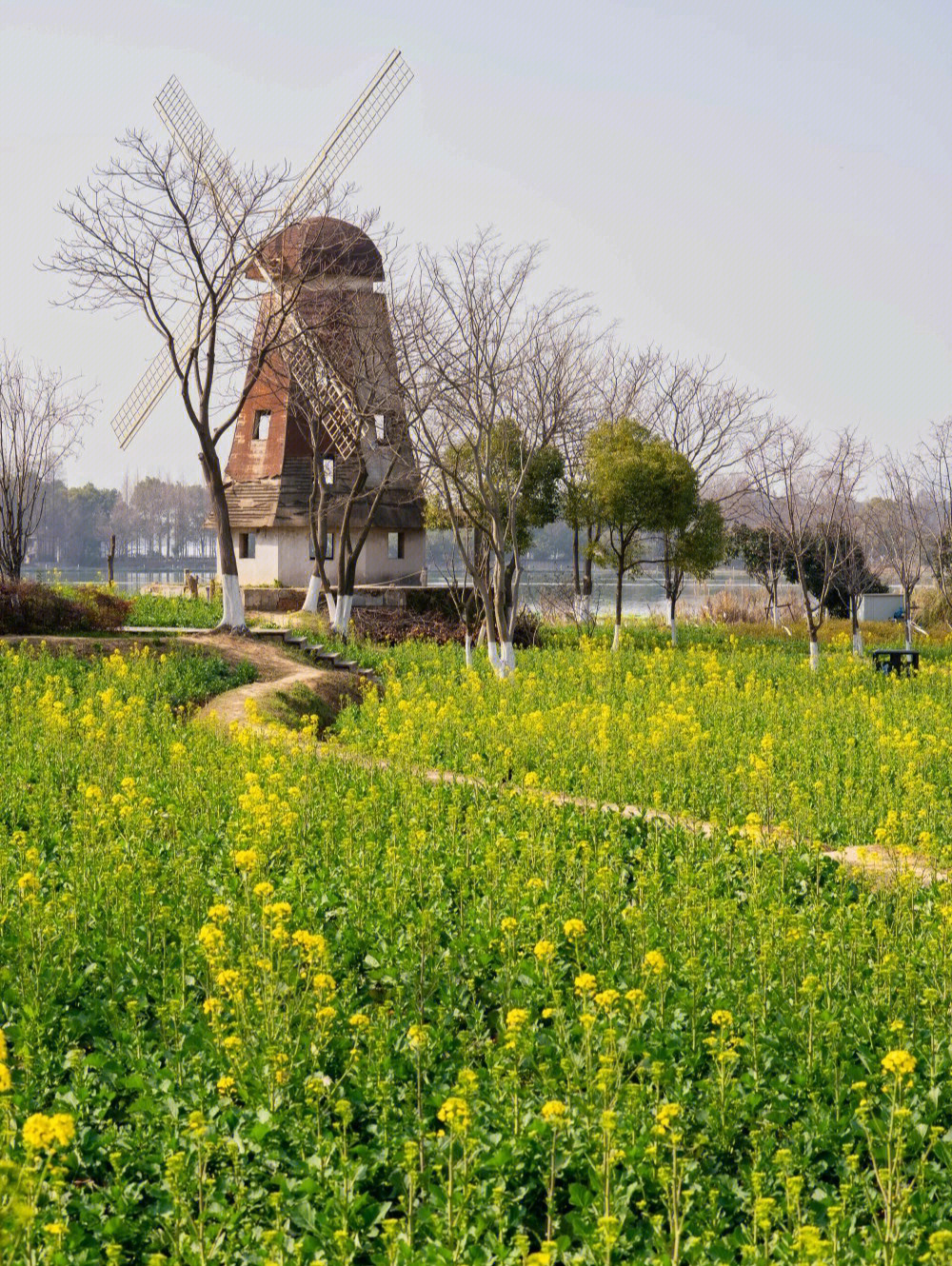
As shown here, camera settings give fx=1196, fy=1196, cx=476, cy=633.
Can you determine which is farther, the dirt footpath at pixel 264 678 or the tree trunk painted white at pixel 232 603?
the tree trunk painted white at pixel 232 603

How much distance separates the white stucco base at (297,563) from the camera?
111ft

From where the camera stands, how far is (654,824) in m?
8.82

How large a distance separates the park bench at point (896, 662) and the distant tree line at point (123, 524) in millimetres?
76499

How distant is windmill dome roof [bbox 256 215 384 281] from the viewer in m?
28.6

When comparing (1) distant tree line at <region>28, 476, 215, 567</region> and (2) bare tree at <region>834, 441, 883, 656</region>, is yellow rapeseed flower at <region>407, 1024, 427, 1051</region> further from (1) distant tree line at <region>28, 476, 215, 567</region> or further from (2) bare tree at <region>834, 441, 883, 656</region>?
(1) distant tree line at <region>28, 476, 215, 567</region>

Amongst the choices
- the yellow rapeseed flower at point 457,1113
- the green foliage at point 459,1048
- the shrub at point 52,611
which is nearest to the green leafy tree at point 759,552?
the shrub at point 52,611

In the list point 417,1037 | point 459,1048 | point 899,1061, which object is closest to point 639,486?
point 459,1048

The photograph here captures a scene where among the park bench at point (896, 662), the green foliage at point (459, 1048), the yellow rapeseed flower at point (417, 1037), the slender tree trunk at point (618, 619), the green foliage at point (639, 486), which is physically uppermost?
the green foliage at point (639, 486)

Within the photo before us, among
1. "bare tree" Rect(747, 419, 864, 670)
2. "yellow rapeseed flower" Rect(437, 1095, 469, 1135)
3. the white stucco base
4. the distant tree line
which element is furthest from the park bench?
the distant tree line

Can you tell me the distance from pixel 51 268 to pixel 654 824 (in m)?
19.2

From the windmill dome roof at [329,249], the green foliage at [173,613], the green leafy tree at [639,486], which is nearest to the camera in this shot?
the green foliage at [173,613]

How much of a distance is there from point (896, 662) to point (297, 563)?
60.0 feet

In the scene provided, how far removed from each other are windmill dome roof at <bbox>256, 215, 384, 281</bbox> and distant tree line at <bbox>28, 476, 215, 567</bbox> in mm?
63578

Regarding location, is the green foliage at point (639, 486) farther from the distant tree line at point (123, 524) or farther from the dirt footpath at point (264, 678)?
the distant tree line at point (123, 524)
